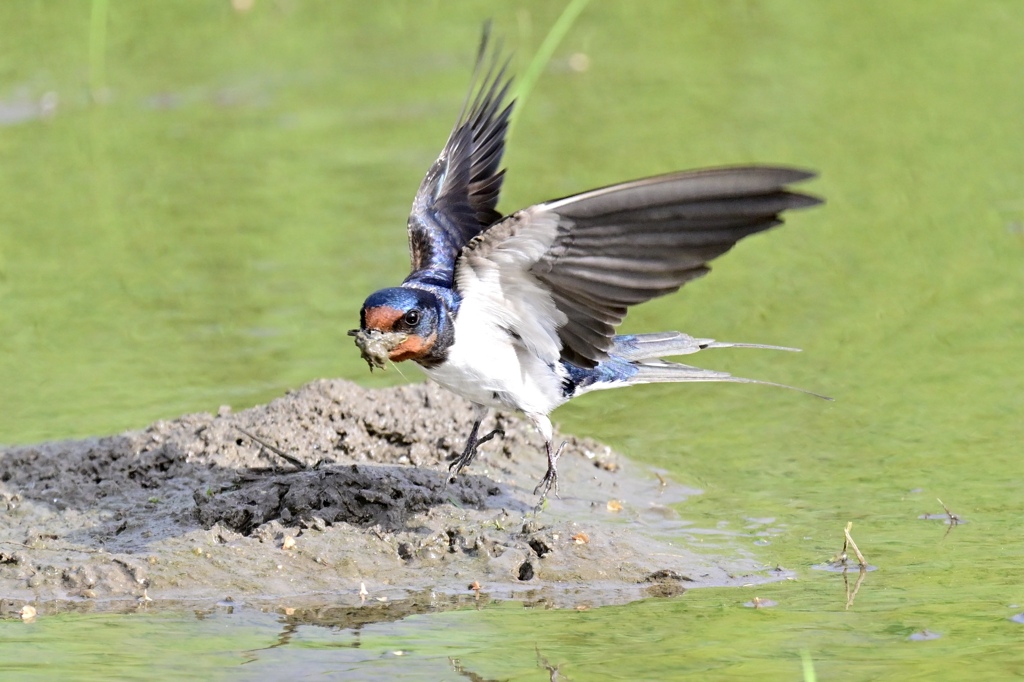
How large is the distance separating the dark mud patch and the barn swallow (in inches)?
10.7

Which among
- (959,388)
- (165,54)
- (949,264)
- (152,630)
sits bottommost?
(152,630)

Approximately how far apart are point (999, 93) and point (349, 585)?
22.6 feet

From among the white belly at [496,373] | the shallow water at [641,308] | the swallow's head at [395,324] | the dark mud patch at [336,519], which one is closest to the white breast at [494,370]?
the white belly at [496,373]

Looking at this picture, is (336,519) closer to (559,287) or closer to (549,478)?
(549,478)

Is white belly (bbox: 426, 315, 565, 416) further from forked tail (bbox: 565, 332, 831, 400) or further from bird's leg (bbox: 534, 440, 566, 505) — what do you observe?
forked tail (bbox: 565, 332, 831, 400)

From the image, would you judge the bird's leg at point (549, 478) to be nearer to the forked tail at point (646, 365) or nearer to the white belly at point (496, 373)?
the white belly at point (496, 373)

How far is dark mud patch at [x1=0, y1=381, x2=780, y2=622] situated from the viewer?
14.8ft

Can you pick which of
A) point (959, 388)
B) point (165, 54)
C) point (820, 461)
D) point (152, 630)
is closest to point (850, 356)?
point (959, 388)

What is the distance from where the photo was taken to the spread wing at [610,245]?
156 inches

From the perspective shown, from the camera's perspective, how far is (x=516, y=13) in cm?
1178

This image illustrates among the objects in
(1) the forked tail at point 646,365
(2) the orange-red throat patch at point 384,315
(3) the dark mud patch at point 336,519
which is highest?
(1) the forked tail at point 646,365

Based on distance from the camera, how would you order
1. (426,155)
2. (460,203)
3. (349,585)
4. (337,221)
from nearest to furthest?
(349,585) → (460,203) → (337,221) → (426,155)

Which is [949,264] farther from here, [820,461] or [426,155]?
[426,155]

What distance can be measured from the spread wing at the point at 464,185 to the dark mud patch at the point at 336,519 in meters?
0.69
